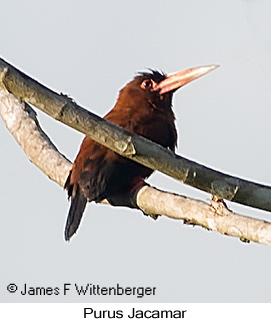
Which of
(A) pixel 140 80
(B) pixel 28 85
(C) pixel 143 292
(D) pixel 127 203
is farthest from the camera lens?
(A) pixel 140 80

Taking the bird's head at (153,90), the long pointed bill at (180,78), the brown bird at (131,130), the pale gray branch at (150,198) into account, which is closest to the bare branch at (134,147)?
the pale gray branch at (150,198)

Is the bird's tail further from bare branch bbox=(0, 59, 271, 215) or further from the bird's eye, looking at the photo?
bare branch bbox=(0, 59, 271, 215)

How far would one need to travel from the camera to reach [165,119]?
5375 mm

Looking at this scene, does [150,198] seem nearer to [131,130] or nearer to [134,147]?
[134,147]

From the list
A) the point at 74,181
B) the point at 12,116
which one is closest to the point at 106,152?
the point at 74,181

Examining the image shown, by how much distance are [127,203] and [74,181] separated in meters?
0.45

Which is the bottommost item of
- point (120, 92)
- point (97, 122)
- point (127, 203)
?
point (127, 203)

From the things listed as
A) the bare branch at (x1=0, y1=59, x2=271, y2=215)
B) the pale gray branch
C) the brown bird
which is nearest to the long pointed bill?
the brown bird

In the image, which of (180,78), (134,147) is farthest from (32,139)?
(134,147)

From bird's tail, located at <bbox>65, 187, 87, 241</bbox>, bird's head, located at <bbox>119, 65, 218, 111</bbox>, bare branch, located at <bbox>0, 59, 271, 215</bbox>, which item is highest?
bird's head, located at <bbox>119, 65, 218, 111</bbox>

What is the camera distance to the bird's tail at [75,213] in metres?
4.66

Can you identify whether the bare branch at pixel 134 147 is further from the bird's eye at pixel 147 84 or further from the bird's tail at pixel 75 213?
the bird's eye at pixel 147 84

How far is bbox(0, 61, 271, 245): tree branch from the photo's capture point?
3.02m

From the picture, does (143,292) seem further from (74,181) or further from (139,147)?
(139,147)
